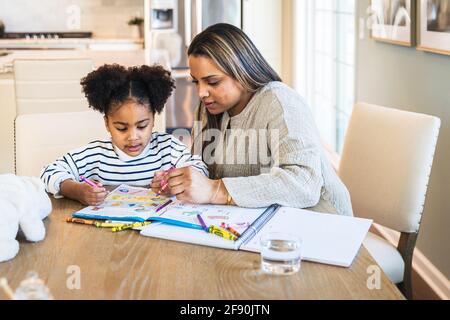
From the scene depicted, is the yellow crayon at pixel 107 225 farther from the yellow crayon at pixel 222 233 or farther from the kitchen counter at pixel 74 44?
the kitchen counter at pixel 74 44

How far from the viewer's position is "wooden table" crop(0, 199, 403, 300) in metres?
1.08

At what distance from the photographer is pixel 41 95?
3.30 meters

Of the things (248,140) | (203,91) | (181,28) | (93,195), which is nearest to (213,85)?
(203,91)

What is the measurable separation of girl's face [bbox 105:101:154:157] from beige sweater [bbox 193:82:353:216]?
231mm

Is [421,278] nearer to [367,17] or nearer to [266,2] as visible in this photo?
[367,17]

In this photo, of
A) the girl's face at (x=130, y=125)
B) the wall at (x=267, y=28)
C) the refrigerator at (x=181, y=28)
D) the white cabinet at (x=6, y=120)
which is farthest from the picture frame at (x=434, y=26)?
the wall at (x=267, y=28)

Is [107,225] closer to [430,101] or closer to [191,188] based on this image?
[191,188]

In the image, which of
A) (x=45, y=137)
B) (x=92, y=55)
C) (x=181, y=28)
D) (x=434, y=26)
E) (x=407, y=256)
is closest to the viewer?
(x=407, y=256)

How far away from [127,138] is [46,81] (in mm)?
1626

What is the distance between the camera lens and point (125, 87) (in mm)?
1862

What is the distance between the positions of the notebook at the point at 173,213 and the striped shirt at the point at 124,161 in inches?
8.8

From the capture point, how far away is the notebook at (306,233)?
4.04ft
